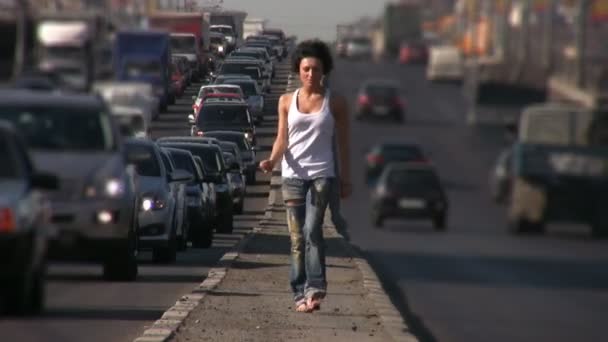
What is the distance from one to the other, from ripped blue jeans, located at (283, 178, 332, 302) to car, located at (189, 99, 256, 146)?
729 cm

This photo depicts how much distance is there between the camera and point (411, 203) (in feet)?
22.4

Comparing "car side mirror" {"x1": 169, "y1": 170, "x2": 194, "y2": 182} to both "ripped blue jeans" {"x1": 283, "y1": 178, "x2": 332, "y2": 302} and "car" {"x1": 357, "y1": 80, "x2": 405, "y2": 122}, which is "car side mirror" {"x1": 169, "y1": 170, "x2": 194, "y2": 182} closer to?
"car" {"x1": 357, "y1": 80, "x2": 405, "y2": 122}

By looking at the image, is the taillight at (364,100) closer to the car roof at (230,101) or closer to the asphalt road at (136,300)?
the car roof at (230,101)

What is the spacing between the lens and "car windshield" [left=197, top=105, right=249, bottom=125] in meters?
5.16

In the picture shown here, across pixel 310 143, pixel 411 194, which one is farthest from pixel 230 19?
pixel 310 143

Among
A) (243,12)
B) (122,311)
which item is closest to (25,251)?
(243,12)

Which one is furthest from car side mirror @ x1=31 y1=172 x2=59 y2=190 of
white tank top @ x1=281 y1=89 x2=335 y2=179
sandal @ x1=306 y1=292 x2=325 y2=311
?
sandal @ x1=306 y1=292 x2=325 y2=311

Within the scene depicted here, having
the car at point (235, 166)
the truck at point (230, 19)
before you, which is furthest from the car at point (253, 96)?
the car at point (235, 166)

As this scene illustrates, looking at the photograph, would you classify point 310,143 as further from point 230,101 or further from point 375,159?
point 375,159

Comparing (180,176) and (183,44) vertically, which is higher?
(183,44)

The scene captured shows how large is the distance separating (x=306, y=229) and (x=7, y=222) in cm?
1317

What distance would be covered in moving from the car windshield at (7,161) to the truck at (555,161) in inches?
37.3

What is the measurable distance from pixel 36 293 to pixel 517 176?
0.95m

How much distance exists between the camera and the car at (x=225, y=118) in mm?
5053
